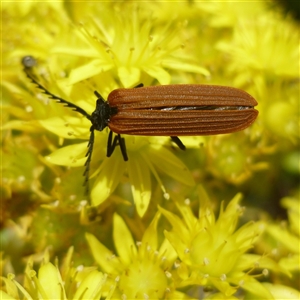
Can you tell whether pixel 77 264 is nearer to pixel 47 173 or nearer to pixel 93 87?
pixel 47 173

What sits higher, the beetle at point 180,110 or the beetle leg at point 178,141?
the beetle at point 180,110

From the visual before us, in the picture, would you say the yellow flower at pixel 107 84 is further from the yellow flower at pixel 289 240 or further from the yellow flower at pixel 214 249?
the yellow flower at pixel 289 240

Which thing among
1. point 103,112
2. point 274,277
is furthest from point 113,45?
point 274,277

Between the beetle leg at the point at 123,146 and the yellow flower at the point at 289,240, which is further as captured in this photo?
the yellow flower at the point at 289,240

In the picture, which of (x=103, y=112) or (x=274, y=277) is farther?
(x=274, y=277)

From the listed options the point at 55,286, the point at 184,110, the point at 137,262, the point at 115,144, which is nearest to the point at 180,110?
the point at 184,110

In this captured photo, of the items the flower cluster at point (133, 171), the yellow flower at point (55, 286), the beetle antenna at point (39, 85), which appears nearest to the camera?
the yellow flower at point (55, 286)

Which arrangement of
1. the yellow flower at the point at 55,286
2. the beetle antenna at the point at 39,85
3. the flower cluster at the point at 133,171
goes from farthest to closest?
the beetle antenna at the point at 39,85
the flower cluster at the point at 133,171
the yellow flower at the point at 55,286

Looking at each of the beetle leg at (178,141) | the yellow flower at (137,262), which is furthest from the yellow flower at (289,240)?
the beetle leg at (178,141)
